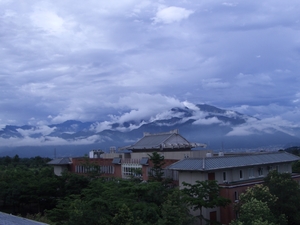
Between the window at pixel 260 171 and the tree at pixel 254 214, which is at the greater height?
the window at pixel 260 171

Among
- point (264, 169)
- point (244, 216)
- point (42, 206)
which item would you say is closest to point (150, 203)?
point (244, 216)

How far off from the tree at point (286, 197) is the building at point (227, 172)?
454cm

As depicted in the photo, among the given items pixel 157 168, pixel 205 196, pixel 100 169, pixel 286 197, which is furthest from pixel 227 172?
pixel 100 169

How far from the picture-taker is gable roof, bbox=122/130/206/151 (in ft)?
172

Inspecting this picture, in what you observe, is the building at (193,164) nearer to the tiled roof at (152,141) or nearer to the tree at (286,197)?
the tiled roof at (152,141)

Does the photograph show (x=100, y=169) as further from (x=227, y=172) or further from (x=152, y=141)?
(x=227, y=172)

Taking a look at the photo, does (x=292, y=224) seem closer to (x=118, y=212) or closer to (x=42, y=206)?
(x=118, y=212)

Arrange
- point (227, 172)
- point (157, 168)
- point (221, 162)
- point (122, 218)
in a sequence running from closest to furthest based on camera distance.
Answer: point (122, 218), point (221, 162), point (227, 172), point (157, 168)

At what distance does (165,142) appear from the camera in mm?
52562

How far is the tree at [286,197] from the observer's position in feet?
102

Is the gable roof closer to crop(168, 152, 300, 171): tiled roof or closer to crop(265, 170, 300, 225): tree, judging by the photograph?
crop(168, 152, 300, 171): tiled roof

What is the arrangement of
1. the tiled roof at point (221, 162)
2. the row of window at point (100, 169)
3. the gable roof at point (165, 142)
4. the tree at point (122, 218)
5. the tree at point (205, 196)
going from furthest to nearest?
the row of window at point (100, 169), the gable roof at point (165, 142), the tiled roof at point (221, 162), the tree at point (205, 196), the tree at point (122, 218)

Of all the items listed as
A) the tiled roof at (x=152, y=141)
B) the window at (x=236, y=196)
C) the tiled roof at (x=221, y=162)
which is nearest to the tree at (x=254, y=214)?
the window at (x=236, y=196)

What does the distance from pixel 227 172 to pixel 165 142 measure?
14883mm
